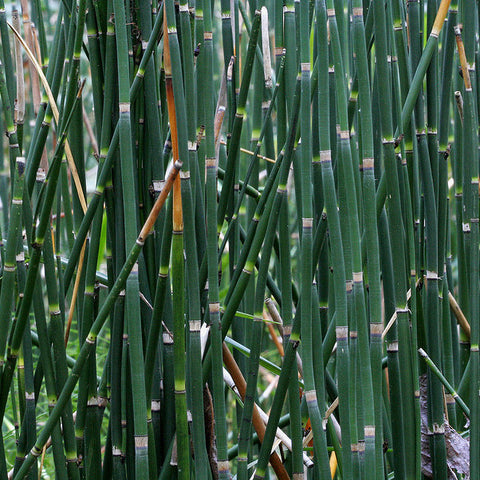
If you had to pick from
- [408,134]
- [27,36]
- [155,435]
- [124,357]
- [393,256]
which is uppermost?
[27,36]

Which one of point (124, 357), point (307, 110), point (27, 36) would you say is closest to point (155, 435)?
point (124, 357)

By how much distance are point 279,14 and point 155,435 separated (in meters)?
0.50

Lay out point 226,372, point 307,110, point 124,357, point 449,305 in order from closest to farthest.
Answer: point 307,110, point 124,357, point 226,372, point 449,305

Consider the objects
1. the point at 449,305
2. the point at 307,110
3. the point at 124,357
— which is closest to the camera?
the point at 307,110

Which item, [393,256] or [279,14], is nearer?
[393,256]

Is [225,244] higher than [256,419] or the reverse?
higher

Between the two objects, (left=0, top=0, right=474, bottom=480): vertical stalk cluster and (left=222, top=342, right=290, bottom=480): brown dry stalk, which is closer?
(left=0, top=0, right=474, bottom=480): vertical stalk cluster

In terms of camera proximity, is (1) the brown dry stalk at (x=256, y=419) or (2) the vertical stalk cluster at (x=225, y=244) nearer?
(2) the vertical stalk cluster at (x=225, y=244)

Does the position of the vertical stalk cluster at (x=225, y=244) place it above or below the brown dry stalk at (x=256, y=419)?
above

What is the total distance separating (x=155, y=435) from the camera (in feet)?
2.50

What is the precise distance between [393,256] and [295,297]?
369 millimetres

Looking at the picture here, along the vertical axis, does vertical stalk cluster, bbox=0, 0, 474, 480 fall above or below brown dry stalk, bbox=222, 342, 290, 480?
above

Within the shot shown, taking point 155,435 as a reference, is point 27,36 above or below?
above

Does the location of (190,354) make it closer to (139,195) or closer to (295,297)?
(139,195)
